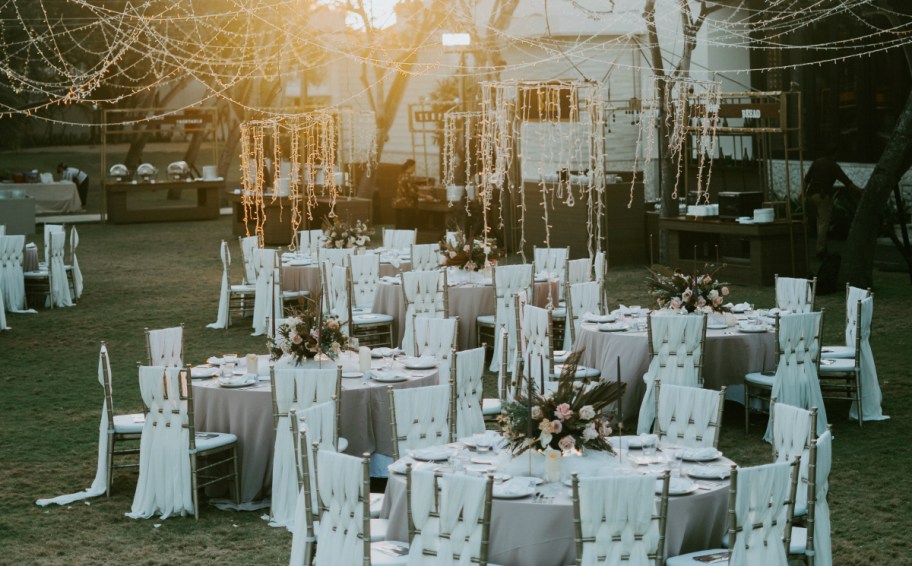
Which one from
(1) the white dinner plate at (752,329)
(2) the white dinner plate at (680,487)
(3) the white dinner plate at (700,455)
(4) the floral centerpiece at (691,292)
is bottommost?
(2) the white dinner plate at (680,487)

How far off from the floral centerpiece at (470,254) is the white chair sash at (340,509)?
23.1 feet

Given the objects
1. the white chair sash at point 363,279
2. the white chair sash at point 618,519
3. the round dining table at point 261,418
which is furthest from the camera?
the white chair sash at point 363,279

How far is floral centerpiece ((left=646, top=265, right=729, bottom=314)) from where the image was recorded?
31.5ft

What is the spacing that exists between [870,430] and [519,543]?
4.61 m

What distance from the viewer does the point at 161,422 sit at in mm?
7449

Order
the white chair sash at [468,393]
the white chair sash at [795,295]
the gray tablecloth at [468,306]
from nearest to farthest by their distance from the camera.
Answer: the white chair sash at [468,393] → the white chair sash at [795,295] → the gray tablecloth at [468,306]

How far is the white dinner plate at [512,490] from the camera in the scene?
5324mm

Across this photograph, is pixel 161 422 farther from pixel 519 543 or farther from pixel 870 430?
pixel 870 430

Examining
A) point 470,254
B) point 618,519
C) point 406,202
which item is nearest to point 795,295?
point 470,254

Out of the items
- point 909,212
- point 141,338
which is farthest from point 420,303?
point 909,212

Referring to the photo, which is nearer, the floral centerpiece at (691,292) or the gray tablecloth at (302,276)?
the floral centerpiece at (691,292)

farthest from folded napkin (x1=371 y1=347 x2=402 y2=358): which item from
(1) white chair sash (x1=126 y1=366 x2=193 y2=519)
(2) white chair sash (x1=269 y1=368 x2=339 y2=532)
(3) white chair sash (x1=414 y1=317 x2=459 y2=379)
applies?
(1) white chair sash (x1=126 y1=366 x2=193 y2=519)

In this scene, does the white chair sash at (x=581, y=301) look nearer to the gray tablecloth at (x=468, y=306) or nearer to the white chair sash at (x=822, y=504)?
the gray tablecloth at (x=468, y=306)

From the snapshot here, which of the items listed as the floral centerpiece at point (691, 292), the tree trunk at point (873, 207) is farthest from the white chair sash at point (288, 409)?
the tree trunk at point (873, 207)
